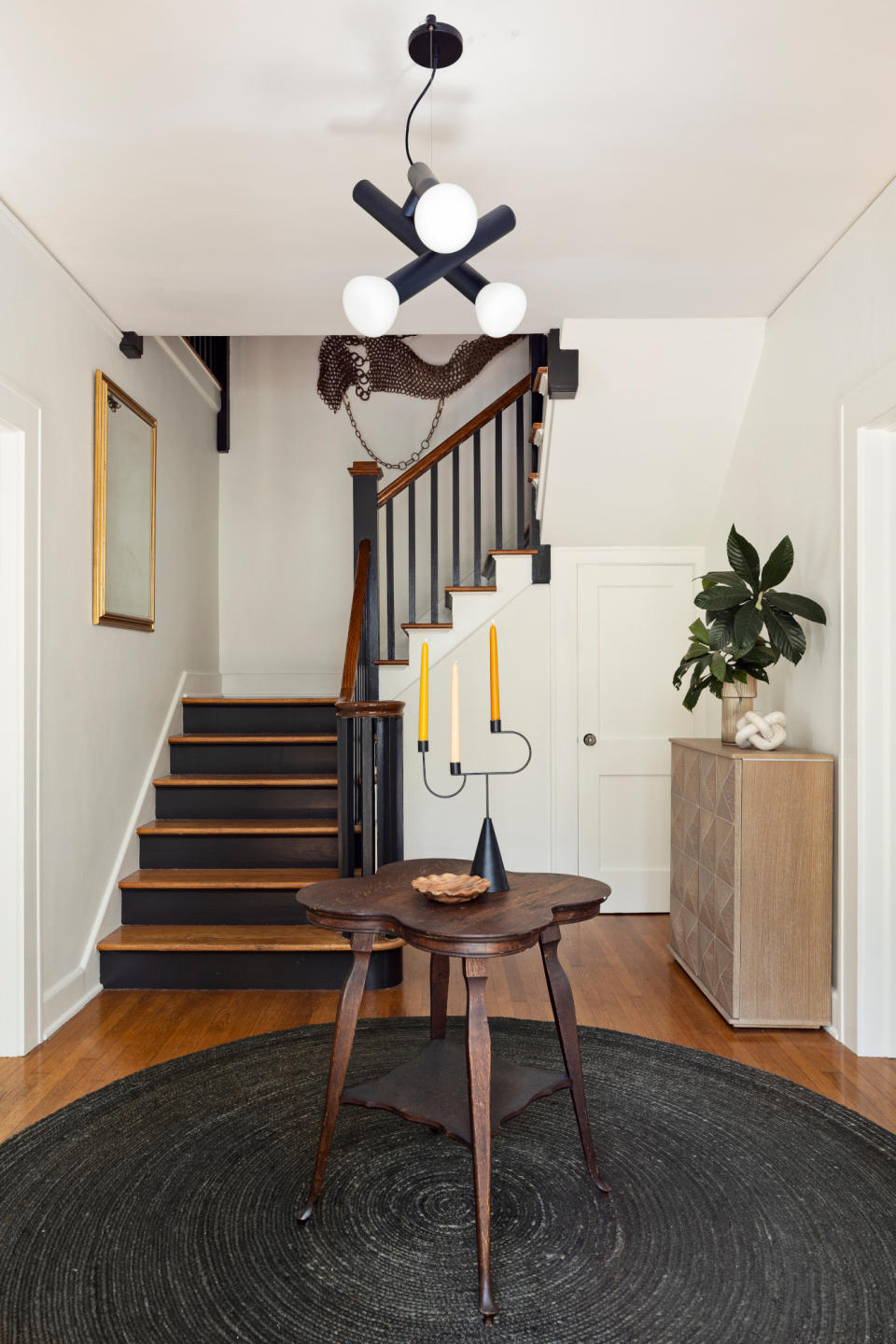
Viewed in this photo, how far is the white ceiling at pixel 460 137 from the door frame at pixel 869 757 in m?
0.76

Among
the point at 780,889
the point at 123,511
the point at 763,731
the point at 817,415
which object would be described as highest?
the point at 817,415

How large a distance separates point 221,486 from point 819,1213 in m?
5.03

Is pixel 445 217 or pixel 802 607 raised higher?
pixel 445 217

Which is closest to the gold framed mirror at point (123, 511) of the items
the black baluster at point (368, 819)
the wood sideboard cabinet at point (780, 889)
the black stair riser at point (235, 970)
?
the black baluster at point (368, 819)

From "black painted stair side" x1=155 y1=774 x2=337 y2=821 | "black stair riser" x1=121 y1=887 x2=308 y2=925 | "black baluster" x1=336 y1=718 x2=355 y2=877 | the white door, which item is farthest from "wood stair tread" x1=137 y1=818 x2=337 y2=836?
Result: the white door

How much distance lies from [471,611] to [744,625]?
73.1 inches

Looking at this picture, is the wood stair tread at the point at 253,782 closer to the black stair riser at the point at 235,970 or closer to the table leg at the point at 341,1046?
the black stair riser at the point at 235,970

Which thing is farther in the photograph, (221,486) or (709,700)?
(221,486)

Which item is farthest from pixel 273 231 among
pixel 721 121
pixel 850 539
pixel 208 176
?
pixel 850 539

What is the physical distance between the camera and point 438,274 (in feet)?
6.81

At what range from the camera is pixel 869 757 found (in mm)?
2928

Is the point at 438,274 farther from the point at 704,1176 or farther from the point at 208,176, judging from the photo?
the point at 704,1176

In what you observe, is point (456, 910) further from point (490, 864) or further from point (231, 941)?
point (231, 941)

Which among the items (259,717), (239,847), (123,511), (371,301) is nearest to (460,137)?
(371,301)
